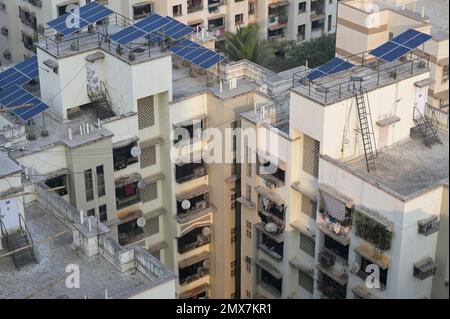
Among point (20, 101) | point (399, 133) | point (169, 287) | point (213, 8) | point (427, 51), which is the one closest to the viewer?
point (169, 287)

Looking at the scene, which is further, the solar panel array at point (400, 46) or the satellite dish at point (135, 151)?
the satellite dish at point (135, 151)

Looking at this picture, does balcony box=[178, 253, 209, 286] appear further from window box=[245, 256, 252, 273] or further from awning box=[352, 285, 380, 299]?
awning box=[352, 285, 380, 299]

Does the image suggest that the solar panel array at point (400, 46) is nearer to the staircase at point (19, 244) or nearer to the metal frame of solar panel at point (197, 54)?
the metal frame of solar panel at point (197, 54)

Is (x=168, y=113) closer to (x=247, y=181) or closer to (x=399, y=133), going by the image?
(x=247, y=181)

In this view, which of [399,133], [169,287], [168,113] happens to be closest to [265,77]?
[168,113]

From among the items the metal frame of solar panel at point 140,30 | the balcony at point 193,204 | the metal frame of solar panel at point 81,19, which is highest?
the metal frame of solar panel at point 81,19

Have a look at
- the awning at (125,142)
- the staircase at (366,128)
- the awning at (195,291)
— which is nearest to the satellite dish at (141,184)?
the awning at (125,142)

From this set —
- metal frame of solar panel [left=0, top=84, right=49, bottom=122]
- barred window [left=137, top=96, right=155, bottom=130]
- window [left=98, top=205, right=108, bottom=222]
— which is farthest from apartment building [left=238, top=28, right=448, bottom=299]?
metal frame of solar panel [left=0, top=84, right=49, bottom=122]
